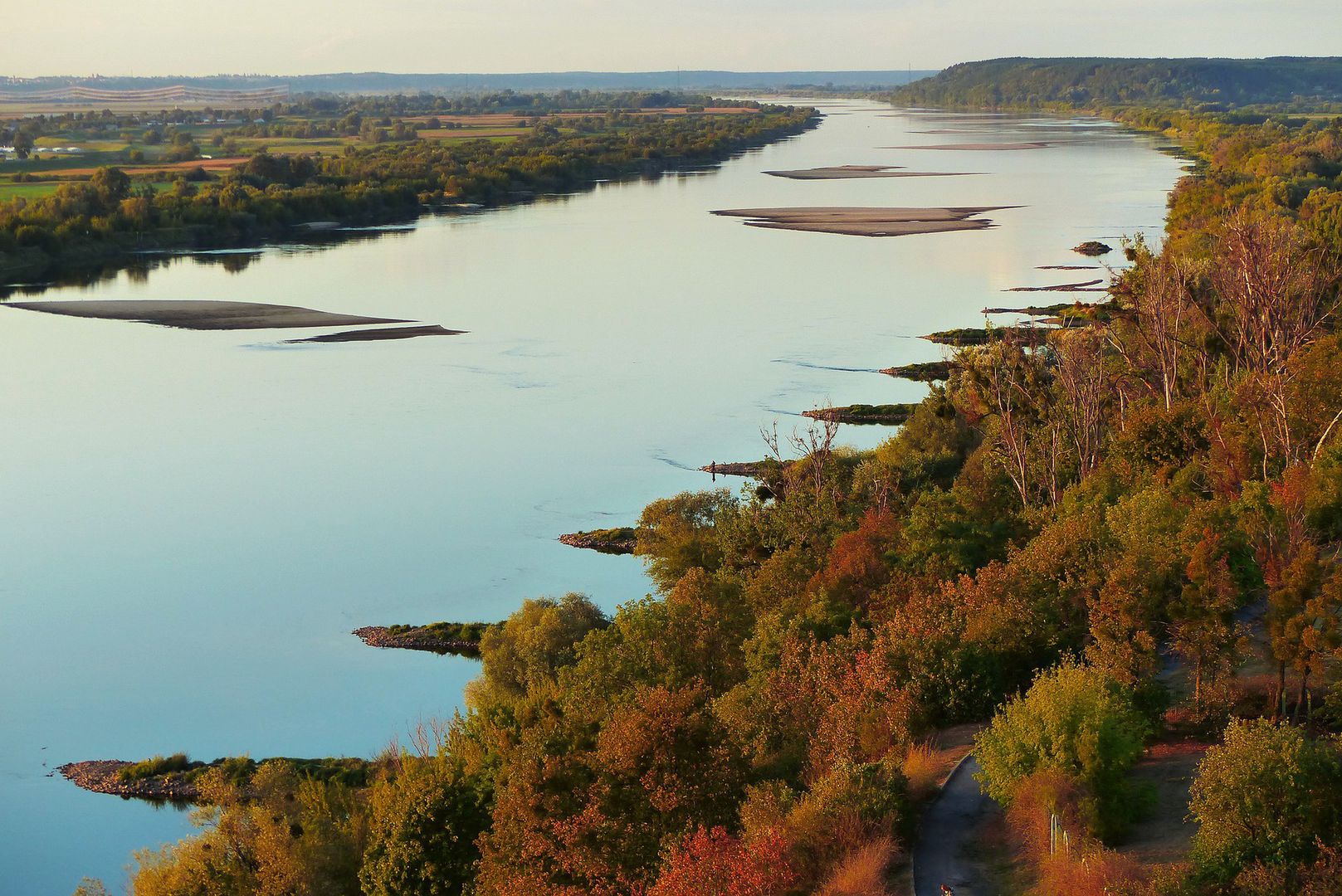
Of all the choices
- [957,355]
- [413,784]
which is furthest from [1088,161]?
[413,784]

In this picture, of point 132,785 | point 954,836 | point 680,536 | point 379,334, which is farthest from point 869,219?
point 954,836

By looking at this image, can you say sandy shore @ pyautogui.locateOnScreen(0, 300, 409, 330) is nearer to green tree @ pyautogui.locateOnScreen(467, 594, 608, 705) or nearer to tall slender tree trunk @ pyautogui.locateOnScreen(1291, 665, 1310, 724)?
green tree @ pyautogui.locateOnScreen(467, 594, 608, 705)

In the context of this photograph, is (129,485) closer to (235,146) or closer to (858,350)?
(858,350)

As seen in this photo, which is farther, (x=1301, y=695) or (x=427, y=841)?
(x=1301, y=695)

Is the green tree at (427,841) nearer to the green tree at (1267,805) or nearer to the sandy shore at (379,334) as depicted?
the green tree at (1267,805)

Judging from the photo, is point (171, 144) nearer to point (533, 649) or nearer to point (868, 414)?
point (868, 414)

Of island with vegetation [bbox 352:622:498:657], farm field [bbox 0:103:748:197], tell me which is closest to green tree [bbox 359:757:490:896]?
island with vegetation [bbox 352:622:498:657]

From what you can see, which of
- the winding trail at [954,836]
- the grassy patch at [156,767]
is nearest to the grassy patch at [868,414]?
the grassy patch at [156,767]
